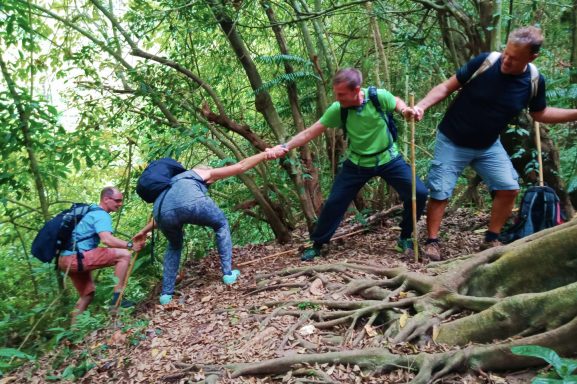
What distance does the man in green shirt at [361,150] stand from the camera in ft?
15.7

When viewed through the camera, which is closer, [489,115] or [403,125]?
[489,115]

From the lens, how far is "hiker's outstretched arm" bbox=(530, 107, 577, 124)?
448 cm

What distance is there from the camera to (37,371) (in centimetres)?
441

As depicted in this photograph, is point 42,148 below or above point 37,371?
above

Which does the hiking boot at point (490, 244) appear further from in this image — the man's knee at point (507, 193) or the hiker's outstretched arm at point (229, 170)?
the hiker's outstretched arm at point (229, 170)

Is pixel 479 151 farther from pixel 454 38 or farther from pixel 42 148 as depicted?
pixel 42 148

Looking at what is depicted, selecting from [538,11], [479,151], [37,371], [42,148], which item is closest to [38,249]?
[42,148]

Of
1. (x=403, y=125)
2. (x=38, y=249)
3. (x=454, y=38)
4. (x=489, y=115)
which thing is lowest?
(x=38, y=249)

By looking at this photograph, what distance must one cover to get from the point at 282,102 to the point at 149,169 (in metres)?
4.25

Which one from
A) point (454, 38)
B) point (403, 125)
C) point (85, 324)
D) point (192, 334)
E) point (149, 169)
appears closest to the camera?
point (192, 334)

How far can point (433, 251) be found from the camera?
496 cm

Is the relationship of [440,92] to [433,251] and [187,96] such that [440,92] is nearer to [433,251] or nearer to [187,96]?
[433,251]

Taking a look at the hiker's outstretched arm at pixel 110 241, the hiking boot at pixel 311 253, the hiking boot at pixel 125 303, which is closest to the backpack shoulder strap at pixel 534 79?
the hiking boot at pixel 311 253

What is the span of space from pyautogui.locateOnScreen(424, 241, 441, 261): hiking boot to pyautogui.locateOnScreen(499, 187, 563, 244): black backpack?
85cm
